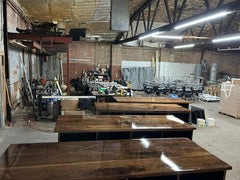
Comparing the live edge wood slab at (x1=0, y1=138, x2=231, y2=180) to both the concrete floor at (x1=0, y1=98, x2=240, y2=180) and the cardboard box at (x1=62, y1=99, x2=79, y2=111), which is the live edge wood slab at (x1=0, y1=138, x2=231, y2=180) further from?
the cardboard box at (x1=62, y1=99, x2=79, y2=111)

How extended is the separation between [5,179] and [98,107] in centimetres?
270

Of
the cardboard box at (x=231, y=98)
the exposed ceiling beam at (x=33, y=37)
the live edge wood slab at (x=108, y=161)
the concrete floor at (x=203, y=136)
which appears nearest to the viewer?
the live edge wood slab at (x=108, y=161)

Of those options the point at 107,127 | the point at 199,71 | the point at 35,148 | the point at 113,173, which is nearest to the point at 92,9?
the point at 107,127

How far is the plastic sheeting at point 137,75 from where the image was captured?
13375mm

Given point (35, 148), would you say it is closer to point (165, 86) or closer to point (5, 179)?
point (5, 179)

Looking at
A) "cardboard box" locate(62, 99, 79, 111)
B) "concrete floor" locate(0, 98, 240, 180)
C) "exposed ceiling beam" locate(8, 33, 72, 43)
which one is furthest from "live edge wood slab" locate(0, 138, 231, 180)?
"exposed ceiling beam" locate(8, 33, 72, 43)

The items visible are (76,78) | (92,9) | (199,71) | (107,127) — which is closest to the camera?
(107,127)

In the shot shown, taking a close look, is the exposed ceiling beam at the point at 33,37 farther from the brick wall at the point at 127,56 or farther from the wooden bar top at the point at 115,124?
the brick wall at the point at 127,56

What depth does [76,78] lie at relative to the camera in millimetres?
12391

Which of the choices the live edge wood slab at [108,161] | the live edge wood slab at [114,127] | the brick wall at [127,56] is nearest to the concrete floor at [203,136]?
the live edge wood slab at [114,127]

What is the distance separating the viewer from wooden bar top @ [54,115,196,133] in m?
2.65

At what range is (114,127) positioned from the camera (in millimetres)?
2752

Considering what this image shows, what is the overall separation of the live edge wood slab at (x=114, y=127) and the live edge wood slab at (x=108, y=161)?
55 cm

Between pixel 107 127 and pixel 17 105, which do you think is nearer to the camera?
pixel 107 127
